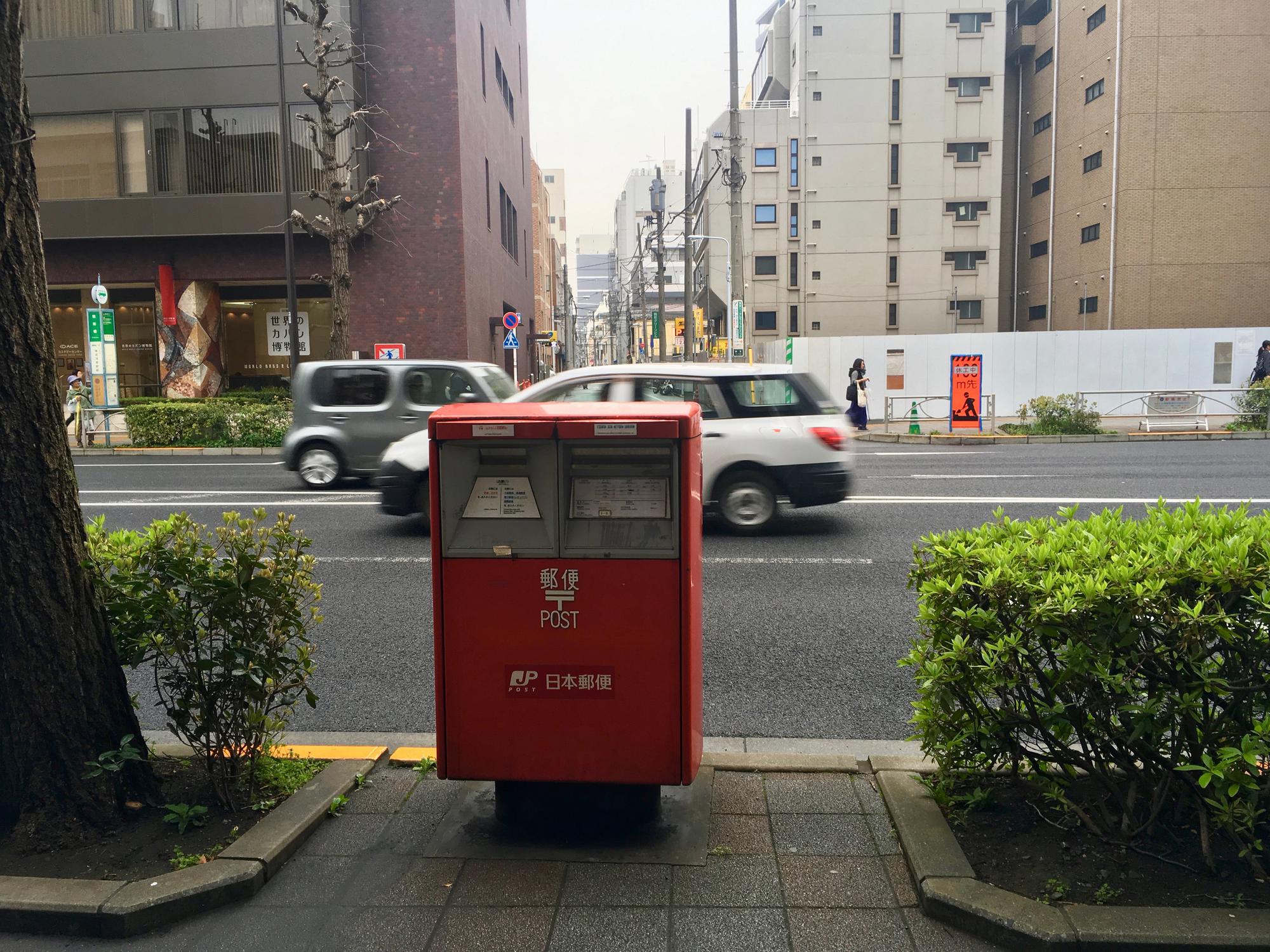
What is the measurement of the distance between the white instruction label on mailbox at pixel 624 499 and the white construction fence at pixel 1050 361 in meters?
29.5

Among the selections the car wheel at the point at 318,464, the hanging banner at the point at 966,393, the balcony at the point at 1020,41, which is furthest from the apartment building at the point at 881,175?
the car wheel at the point at 318,464

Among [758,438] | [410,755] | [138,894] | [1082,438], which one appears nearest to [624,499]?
[410,755]

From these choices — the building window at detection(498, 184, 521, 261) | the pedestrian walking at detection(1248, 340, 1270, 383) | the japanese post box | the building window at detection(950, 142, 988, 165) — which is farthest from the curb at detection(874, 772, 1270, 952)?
the building window at detection(950, 142, 988, 165)

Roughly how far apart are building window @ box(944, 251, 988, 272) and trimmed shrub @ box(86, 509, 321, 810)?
49.5 metres

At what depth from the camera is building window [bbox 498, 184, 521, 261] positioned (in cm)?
3666

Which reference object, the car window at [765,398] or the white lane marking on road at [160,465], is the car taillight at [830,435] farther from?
the white lane marking on road at [160,465]

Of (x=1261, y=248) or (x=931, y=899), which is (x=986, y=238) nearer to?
(x=1261, y=248)

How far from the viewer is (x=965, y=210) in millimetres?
48656

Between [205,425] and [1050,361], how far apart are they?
83.8 feet

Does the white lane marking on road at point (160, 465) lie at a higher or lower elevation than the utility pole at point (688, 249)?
lower

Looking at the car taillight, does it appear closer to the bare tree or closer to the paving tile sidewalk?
the paving tile sidewalk

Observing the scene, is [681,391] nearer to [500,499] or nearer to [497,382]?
[497,382]

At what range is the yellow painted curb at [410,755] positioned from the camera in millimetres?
4059

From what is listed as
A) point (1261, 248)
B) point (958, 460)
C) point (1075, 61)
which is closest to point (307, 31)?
point (958, 460)
